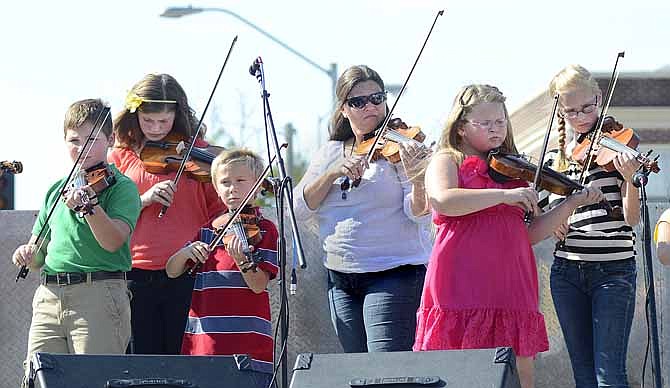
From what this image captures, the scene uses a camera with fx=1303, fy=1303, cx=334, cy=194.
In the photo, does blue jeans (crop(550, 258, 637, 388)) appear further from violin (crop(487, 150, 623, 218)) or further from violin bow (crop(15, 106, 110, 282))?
violin bow (crop(15, 106, 110, 282))

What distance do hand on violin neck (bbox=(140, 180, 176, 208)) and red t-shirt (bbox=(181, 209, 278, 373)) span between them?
0.20m

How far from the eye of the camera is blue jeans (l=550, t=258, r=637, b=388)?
5.12 meters

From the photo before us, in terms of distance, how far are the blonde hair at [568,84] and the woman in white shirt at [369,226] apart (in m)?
0.60

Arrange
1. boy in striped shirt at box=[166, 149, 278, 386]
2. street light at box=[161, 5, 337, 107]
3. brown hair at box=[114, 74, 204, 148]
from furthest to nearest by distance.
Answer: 1. street light at box=[161, 5, 337, 107]
2. brown hair at box=[114, 74, 204, 148]
3. boy in striped shirt at box=[166, 149, 278, 386]

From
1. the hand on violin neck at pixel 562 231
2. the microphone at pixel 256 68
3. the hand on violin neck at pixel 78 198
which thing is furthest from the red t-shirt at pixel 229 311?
the hand on violin neck at pixel 562 231

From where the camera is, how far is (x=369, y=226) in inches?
211

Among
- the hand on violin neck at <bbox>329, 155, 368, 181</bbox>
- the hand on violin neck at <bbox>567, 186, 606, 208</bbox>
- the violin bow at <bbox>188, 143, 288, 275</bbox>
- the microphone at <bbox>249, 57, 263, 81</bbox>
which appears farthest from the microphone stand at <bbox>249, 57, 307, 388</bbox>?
the hand on violin neck at <bbox>567, 186, 606, 208</bbox>

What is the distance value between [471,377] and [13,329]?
284cm

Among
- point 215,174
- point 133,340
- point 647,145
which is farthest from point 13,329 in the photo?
point 647,145

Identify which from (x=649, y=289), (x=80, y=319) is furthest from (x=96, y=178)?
(x=649, y=289)

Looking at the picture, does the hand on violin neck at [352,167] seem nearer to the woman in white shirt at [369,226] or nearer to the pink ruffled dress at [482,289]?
the woman in white shirt at [369,226]

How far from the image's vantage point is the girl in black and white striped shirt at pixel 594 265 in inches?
Answer: 202

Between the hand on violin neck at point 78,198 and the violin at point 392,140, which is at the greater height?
the violin at point 392,140

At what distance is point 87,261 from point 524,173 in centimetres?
174
